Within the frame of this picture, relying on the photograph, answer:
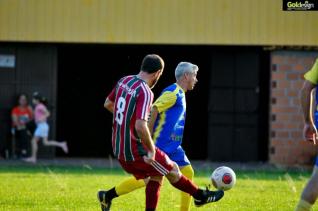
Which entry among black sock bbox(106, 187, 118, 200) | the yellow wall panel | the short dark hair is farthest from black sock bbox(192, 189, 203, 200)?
the yellow wall panel

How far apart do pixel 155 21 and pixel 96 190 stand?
867 cm

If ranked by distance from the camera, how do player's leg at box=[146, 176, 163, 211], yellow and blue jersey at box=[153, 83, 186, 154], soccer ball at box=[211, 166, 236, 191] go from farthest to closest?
soccer ball at box=[211, 166, 236, 191] < yellow and blue jersey at box=[153, 83, 186, 154] < player's leg at box=[146, 176, 163, 211]

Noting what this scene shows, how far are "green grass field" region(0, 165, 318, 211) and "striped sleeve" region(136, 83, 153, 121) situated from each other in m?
2.48

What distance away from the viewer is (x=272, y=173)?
1973 cm

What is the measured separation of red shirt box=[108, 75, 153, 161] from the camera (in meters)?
9.10

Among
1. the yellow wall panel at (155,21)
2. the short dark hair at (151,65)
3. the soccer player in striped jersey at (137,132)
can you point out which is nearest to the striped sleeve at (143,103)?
the soccer player in striped jersey at (137,132)

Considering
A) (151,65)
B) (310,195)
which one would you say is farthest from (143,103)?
(310,195)

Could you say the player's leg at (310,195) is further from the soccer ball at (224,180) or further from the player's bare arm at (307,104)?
the soccer ball at (224,180)

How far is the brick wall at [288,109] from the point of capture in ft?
74.2

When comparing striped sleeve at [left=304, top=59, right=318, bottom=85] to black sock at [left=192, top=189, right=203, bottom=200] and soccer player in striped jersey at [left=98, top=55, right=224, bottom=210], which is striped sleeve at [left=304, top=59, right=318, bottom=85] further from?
black sock at [left=192, top=189, right=203, bottom=200]

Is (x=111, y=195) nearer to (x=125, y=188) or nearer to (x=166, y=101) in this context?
(x=125, y=188)

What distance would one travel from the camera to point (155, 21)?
2195 centimetres

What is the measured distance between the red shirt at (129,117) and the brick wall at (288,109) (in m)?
13.8

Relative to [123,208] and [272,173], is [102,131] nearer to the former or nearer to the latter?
[272,173]
